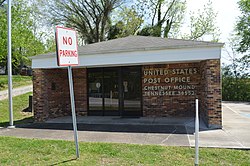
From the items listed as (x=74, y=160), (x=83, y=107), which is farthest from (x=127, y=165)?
(x=83, y=107)

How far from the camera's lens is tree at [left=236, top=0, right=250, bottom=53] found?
21500 mm

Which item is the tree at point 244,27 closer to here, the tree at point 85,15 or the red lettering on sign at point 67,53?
the tree at point 85,15

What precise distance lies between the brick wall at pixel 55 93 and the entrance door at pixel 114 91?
41cm

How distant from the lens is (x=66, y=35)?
4.70 meters

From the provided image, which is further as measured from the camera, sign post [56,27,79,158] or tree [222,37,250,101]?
tree [222,37,250,101]

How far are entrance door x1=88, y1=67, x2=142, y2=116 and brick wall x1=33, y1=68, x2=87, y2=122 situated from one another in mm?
406

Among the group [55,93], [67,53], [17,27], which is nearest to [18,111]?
[55,93]

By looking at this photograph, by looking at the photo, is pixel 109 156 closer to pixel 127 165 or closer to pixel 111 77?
pixel 127 165

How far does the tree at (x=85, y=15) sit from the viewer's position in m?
25.8

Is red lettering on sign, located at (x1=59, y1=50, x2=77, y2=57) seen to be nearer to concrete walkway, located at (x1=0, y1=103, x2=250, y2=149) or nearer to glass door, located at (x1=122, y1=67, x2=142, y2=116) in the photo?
concrete walkway, located at (x1=0, y1=103, x2=250, y2=149)

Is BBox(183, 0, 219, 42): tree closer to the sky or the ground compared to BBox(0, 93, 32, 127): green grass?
closer to the sky

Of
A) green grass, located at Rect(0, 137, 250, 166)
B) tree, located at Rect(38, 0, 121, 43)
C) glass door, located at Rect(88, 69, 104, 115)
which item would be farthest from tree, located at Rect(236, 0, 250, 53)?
green grass, located at Rect(0, 137, 250, 166)

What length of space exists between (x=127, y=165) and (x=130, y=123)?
13.6 ft

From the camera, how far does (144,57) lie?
7992 millimetres
